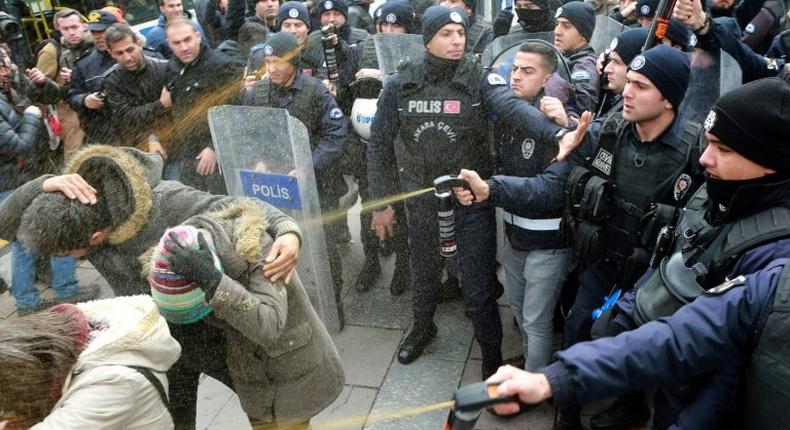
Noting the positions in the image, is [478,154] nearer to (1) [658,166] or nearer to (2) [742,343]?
(1) [658,166]

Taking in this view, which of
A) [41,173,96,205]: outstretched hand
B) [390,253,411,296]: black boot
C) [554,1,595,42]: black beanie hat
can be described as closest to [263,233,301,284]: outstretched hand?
[41,173,96,205]: outstretched hand

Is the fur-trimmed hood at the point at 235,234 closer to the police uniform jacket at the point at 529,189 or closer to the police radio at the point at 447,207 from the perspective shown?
the police radio at the point at 447,207

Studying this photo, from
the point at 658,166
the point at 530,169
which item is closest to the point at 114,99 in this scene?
the point at 530,169

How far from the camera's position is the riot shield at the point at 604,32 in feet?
17.3

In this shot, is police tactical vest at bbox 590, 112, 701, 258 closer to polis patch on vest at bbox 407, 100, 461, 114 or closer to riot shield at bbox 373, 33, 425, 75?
polis patch on vest at bbox 407, 100, 461, 114

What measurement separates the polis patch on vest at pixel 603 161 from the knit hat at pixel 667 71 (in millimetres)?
374

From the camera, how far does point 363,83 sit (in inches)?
210

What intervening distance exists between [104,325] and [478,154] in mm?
2449

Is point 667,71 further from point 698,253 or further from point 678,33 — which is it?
point 678,33

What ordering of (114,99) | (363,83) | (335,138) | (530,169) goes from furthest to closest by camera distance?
(114,99)
(363,83)
(335,138)
(530,169)

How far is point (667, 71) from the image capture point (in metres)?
2.95

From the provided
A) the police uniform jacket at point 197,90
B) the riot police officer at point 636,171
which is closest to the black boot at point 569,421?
the riot police officer at point 636,171

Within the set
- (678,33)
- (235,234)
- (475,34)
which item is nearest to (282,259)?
(235,234)

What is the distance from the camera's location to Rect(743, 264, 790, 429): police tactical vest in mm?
1746
